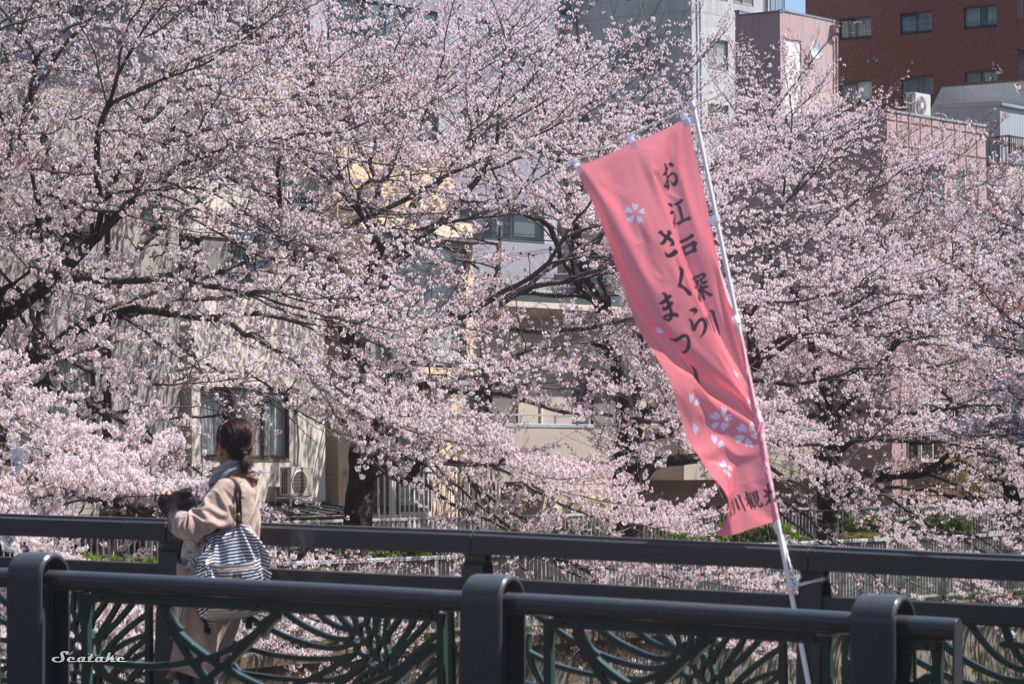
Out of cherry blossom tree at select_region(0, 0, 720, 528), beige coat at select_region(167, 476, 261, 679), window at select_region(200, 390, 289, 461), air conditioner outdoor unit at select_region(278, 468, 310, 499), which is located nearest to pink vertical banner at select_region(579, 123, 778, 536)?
beige coat at select_region(167, 476, 261, 679)

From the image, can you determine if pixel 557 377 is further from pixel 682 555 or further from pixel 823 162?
pixel 682 555

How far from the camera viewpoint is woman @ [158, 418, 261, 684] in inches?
216

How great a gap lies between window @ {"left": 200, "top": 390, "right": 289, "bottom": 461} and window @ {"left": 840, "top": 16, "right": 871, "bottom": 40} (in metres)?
35.6

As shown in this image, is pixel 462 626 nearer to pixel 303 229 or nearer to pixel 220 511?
pixel 220 511

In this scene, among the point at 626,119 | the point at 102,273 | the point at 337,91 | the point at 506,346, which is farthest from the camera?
the point at 626,119

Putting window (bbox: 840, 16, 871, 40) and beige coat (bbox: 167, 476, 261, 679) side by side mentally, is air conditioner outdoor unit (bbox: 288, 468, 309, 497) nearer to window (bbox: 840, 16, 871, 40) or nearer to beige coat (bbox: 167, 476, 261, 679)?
beige coat (bbox: 167, 476, 261, 679)

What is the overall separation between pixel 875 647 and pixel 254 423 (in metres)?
12.6

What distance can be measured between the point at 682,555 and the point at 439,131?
11.7 metres

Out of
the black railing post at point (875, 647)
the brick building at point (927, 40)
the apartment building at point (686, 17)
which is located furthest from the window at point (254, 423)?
the brick building at point (927, 40)

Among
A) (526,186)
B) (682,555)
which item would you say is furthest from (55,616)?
(526,186)

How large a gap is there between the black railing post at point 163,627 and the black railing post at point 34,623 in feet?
3.52

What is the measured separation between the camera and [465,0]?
17.4 m

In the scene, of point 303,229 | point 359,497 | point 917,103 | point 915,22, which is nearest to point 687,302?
point 303,229

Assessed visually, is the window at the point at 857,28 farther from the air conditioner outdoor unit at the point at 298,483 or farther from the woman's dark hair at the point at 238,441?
the woman's dark hair at the point at 238,441
